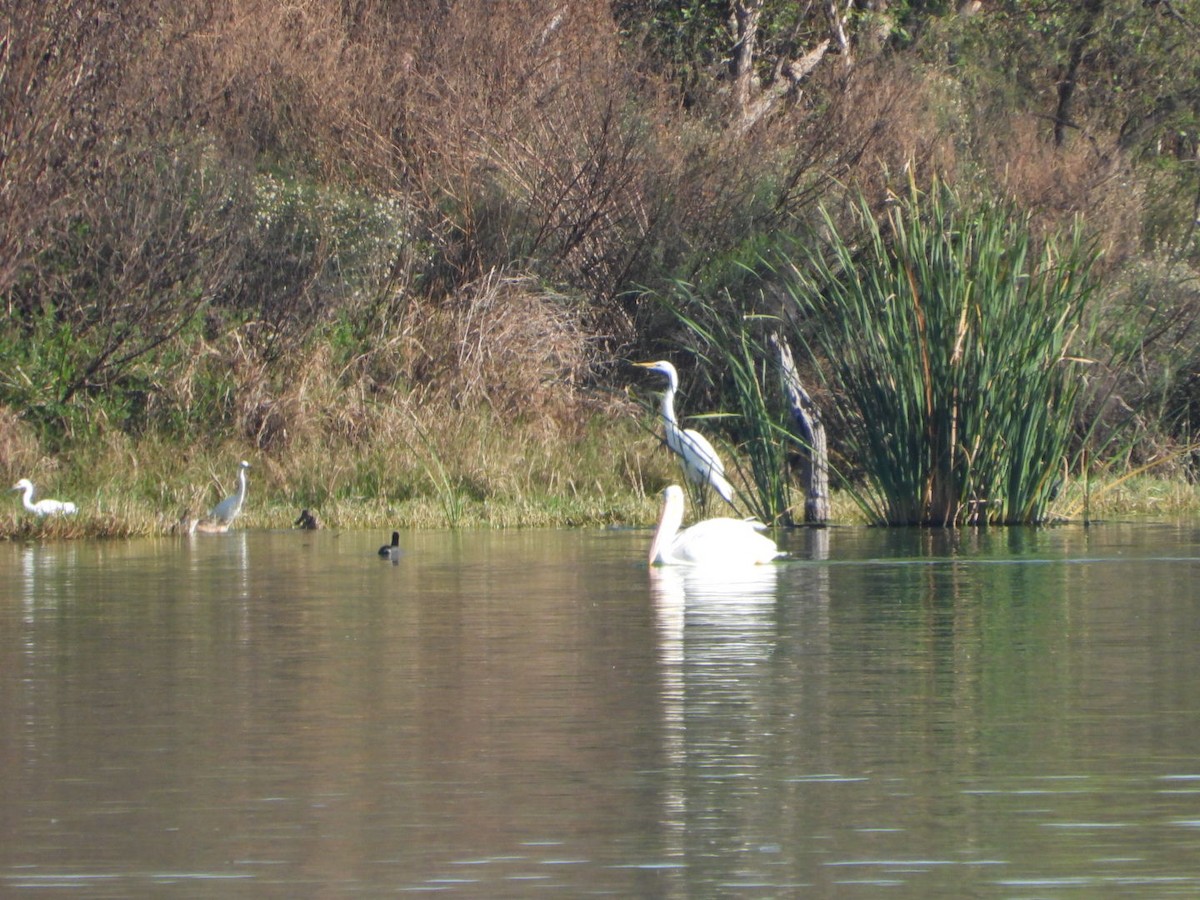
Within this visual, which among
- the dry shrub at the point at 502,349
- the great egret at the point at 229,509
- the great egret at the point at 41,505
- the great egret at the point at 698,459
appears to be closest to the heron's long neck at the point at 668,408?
the great egret at the point at 698,459

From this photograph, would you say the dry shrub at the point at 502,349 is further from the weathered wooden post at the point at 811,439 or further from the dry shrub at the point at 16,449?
the weathered wooden post at the point at 811,439

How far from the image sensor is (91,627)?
9328 millimetres

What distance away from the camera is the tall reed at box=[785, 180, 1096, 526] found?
1470cm

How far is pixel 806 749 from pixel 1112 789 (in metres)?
0.93

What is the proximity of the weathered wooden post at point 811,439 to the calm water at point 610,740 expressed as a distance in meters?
5.44

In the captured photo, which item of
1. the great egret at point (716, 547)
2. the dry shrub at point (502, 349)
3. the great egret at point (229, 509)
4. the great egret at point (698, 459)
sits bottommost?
the great egret at point (716, 547)

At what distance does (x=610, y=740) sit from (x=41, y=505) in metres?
11.2

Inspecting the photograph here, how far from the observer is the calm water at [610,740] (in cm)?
474

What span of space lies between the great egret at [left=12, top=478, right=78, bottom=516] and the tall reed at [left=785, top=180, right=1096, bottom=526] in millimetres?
5827

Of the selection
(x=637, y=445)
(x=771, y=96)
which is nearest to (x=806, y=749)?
(x=637, y=445)

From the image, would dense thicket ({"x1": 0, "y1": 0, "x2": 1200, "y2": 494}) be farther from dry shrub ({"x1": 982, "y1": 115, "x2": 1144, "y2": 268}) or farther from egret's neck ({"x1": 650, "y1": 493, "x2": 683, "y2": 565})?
egret's neck ({"x1": 650, "y1": 493, "x2": 683, "y2": 565})

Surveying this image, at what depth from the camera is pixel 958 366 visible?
14.8 metres

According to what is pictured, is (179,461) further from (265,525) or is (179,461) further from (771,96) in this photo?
(771,96)

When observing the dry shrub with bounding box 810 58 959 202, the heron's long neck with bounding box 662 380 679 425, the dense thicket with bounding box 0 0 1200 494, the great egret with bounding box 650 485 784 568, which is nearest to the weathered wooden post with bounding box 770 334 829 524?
the heron's long neck with bounding box 662 380 679 425
